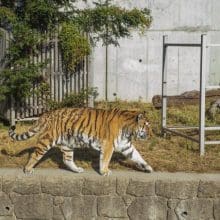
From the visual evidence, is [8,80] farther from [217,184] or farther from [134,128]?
[217,184]

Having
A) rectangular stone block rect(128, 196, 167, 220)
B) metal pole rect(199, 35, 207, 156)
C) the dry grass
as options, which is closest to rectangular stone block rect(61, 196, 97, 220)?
rectangular stone block rect(128, 196, 167, 220)

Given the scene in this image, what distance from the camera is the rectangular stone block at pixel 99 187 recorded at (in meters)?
6.90

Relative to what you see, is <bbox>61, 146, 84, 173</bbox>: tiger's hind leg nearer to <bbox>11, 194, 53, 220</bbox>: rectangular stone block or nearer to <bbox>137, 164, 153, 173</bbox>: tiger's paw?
<bbox>11, 194, 53, 220</bbox>: rectangular stone block

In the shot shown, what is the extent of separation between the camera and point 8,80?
9.95m

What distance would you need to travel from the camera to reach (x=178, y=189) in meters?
6.88

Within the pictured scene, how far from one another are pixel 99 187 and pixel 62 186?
16.9 inches

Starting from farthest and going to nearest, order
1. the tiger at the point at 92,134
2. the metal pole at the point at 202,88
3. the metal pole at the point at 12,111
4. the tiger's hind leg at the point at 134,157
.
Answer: the metal pole at the point at 12,111 < the metal pole at the point at 202,88 < the tiger's hind leg at the point at 134,157 < the tiger at the point at 92,134

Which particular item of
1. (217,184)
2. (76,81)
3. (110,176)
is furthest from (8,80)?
(217,184)

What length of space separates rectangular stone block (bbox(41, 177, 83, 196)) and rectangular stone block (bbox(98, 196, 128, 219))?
0.29 meters

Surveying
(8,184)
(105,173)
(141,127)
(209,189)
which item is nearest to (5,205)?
(8,184)

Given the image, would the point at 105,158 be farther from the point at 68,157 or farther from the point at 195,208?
the point at 195,208

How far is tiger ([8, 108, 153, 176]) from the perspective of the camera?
714 centimetres

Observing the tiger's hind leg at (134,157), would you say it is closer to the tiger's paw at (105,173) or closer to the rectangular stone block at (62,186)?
the tiger's paw at (105,173)

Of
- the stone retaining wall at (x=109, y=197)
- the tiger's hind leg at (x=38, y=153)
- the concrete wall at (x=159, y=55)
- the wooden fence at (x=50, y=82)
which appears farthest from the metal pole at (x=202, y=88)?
the concrete wall at (x=159, y=55)
